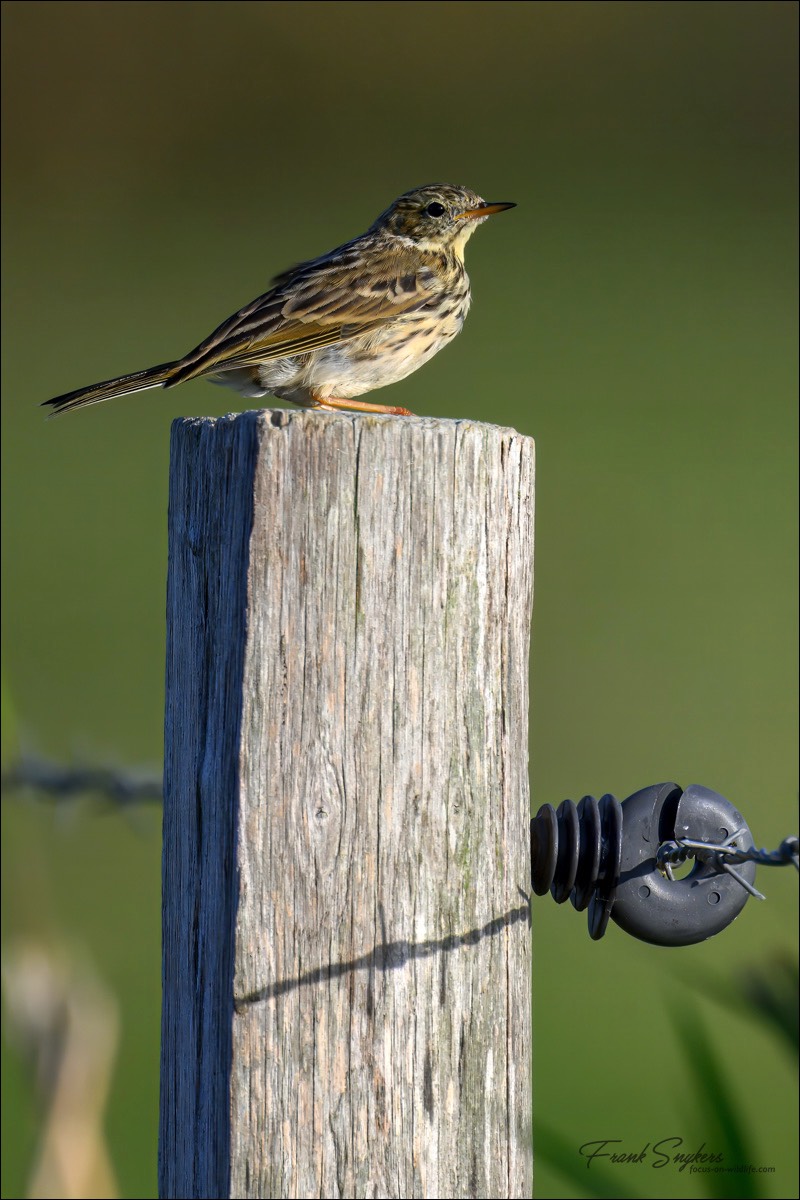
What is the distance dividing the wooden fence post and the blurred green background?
3.49 feet

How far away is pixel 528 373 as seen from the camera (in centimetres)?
955

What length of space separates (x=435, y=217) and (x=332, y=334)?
84cm

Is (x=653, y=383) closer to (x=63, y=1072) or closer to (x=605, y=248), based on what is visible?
(x=605, y=248)

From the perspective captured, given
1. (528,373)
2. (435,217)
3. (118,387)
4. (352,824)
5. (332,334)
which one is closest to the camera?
(352,824)

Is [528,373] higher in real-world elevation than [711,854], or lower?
higher

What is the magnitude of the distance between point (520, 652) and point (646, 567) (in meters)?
5.99

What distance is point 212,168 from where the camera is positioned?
37.6ft

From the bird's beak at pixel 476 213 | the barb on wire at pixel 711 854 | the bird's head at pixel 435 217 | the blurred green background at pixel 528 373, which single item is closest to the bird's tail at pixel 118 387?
A: the blurred green background at pixel 528 373

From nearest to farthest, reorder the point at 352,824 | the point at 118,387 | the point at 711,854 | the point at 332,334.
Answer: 1. the point at 352,824
2. the point at 711,854
3. the point at 118,387
4. the point at 332,334

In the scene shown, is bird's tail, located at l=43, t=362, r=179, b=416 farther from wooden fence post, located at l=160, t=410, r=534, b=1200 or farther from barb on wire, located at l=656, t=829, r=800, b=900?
barb on wire, located at l=656, t=829, r=800, b=900

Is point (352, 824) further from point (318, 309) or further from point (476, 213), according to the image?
point (476, 213)

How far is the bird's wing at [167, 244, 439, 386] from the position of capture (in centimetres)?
320

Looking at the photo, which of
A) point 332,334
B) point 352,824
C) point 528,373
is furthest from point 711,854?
point 528,373

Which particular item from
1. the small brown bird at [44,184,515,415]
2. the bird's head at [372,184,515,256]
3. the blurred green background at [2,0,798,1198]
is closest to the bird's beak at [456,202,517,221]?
the bird's head at [372,184,515,256]
